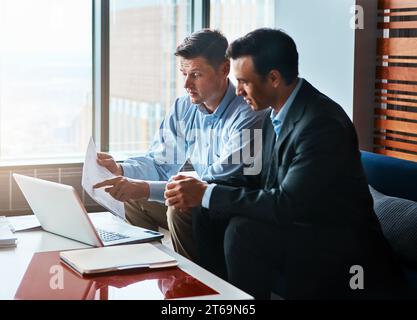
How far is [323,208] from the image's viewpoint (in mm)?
2129

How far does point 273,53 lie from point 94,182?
74 cm

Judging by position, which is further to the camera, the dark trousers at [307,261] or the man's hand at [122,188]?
the man's hand at [122,188]

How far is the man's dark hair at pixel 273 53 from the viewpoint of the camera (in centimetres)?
227

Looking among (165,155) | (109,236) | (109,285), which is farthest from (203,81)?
(109,285)

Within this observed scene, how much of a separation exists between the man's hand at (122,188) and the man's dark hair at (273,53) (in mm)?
614

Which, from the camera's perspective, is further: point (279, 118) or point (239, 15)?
point (239, 15)

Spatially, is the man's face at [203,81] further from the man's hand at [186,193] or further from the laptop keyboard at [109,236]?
the laptop keyboard at [109,236]

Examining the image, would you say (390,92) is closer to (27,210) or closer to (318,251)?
(318,251)

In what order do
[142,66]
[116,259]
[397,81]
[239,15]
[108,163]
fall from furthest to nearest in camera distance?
[239,15], [142,66], [397,81], [108,163], [116,259]

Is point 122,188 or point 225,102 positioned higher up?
point 225,102

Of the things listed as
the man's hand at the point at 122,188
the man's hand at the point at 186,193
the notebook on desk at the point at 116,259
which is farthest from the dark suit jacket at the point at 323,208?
the man's hand at the point at 122,188

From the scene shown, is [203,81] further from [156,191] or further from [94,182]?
[94,182]

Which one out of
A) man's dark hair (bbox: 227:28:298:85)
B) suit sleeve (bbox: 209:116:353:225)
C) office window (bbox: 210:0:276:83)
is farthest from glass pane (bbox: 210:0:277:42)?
suit sleeve (bbox: 209:116:353:225)

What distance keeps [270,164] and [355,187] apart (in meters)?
0.33
